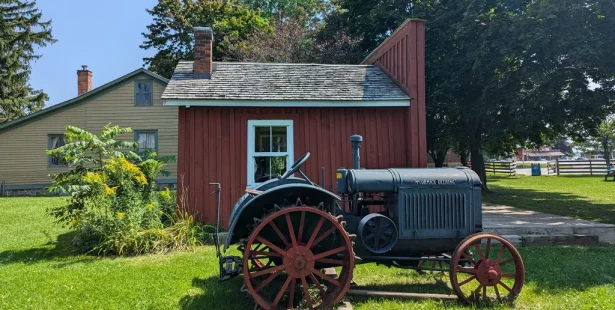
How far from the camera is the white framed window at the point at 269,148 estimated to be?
306 inches

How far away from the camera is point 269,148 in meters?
7.91

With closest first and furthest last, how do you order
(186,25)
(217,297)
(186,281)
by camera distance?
(217,297), (186,281), (186,25)

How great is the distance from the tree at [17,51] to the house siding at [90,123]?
1134 centimetres

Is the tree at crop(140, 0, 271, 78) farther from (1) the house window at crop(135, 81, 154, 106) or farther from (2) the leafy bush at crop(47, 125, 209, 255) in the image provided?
(2) the leafy bush at crop(47, 125, 209, 255)

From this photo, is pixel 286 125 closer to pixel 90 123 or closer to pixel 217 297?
pixel 217 297

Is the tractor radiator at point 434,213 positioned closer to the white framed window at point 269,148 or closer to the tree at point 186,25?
the white framed window at point 269,148

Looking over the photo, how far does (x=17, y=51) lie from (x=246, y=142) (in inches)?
1040

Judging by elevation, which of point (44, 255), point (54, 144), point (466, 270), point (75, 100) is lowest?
point (44, 255)

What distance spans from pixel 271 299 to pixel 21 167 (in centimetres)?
1744

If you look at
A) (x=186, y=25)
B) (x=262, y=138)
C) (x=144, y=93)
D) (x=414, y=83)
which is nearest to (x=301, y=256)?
(x=262, y=138)

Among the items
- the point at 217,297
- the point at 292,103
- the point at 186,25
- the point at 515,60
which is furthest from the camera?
the point at 186,25

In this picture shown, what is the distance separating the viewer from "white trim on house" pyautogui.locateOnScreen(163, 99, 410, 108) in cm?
743

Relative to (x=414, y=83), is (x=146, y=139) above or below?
below

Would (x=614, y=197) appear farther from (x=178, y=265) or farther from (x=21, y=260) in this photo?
(x=21, y=260)
